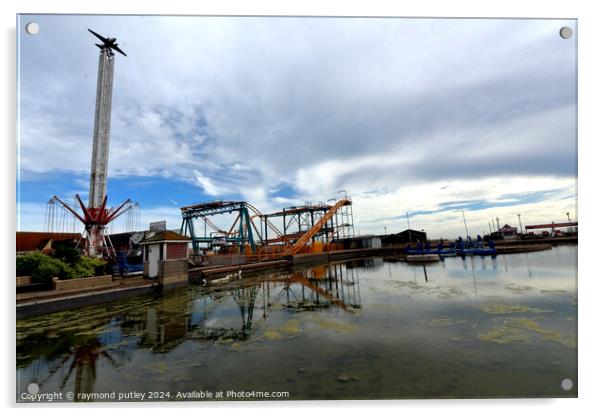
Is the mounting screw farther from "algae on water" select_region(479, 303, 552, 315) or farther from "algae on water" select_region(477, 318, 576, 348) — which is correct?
"algae on water" select_region(479, 303, 552, 315)

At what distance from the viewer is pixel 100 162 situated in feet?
47.3

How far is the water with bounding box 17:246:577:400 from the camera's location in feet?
17.5

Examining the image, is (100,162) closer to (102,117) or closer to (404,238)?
(102,117)

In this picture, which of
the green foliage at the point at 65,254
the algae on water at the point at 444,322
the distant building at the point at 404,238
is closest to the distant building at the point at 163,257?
the green foliage at the point at 65,254

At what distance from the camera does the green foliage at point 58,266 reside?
12273 millimetres

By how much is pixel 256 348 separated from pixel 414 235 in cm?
7209

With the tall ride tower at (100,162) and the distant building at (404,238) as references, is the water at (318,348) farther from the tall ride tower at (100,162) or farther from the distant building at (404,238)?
the distant building at (404,238)

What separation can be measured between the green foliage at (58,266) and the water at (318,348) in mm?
2493

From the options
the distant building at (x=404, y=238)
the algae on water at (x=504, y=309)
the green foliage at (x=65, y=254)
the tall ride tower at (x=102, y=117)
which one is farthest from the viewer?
the distant building at (x=404, y=238)

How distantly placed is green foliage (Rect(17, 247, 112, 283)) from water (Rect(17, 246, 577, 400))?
2.49 meters

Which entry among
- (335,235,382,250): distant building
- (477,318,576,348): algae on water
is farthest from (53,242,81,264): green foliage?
(335,235,382,250): distant building

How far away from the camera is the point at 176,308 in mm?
13086

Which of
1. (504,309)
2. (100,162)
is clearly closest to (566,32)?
(504,309)

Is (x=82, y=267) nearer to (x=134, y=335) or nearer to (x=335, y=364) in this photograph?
(x=134, y=335)
